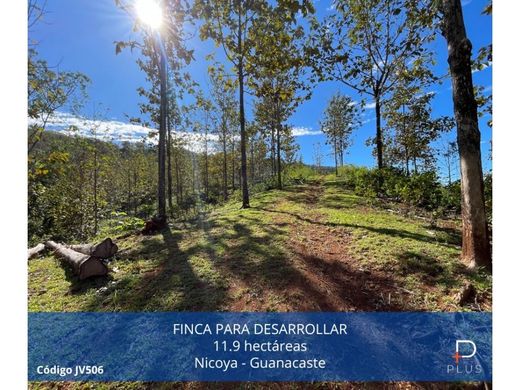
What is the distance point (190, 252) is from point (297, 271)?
2987mm

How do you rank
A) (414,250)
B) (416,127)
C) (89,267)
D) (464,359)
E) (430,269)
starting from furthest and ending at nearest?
(416,127)
(89,267)
(414,250)
(430,269)
(464,359)

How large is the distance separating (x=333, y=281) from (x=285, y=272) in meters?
0.89

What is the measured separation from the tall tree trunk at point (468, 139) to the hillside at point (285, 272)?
0.48 metres

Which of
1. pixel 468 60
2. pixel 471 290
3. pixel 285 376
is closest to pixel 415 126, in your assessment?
pixel 468 60

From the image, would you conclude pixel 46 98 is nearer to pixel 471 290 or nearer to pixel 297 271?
pixel 297 271

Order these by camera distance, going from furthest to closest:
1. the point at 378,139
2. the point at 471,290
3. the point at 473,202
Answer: the point at 378,139 < the point at 473,202 < the point at 471,290

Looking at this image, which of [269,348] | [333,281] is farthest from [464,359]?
[269,348]

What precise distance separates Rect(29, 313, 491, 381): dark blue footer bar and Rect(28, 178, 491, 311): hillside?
259mm

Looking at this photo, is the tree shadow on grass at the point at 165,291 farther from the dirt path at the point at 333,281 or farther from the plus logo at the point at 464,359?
the plus logo at the point at 464,359

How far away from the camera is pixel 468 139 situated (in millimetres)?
3961

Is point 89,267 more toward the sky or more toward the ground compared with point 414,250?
more toward the ground

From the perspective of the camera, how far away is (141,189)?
1548 inches

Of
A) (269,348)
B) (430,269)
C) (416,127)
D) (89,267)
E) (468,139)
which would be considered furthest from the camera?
(416,127)

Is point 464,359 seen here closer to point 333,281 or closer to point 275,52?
point 333,281
